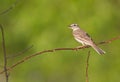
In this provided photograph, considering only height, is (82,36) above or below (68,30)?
above

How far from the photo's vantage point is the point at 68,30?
841cm

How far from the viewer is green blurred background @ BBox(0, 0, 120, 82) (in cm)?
822

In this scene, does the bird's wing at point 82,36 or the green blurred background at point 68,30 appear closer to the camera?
the bird's wing at point 82,36

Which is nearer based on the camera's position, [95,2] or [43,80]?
[95,2]

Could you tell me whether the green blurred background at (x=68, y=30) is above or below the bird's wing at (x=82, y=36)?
below

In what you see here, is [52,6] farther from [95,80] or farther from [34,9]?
[95,80]

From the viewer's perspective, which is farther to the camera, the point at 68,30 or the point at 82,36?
the point at 68,30

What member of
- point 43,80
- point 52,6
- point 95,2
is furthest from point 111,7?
point 43,80

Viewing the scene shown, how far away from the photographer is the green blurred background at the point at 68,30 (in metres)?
8.22

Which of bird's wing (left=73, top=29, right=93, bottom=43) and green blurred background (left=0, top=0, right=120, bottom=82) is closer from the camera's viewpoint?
bird's wing (left=73, top=29, right=93, bottom=43)

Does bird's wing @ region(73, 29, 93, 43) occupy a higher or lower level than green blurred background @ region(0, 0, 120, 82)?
higher

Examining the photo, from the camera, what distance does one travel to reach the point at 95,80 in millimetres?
8156

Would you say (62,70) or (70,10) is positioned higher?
(70,10)

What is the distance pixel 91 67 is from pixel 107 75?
0.27 m
